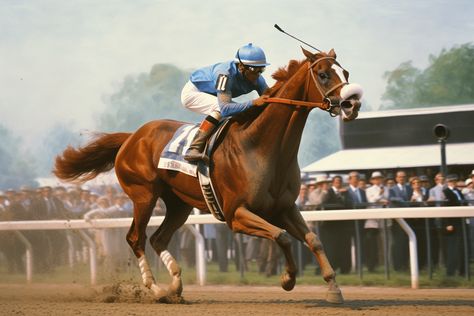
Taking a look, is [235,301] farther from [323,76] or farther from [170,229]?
[323,76]

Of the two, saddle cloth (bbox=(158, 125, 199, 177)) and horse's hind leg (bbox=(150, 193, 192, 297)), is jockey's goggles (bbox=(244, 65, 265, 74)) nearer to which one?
saddle cloth (bbox=(158, 125, 199, 177))

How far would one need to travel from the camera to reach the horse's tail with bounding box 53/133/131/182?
9336mm

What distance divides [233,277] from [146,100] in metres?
9.97

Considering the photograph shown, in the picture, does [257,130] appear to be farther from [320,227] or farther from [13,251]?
[13,251]

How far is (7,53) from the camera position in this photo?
2005cm

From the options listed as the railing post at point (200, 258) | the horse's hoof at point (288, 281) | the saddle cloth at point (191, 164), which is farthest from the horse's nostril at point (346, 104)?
the railing post at point (200, 258)

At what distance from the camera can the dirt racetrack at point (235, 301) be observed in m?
7.15

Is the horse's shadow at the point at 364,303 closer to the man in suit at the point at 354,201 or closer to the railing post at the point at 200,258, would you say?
A: the man in suit at the point at 354,201

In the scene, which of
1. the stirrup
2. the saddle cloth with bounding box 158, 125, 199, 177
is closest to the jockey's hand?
the stirrup

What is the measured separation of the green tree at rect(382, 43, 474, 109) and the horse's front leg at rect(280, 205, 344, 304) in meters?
13.9

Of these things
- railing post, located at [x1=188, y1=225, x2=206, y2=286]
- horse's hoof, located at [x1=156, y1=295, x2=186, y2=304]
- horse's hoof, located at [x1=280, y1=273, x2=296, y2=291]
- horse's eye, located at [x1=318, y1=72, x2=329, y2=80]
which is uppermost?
horse's eye, located at [x1=318, y1=72, x2=329, y2=80]

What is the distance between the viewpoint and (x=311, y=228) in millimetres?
10789

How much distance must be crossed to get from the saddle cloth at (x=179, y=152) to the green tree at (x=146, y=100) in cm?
1073

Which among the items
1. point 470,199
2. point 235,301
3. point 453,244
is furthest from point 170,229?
point 470,199
